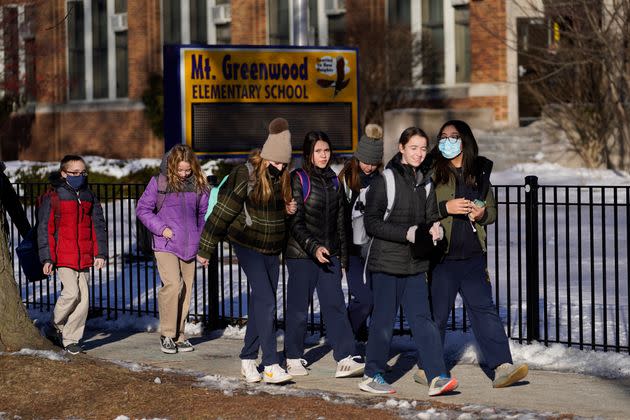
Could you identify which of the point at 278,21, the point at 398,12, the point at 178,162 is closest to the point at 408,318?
the point at 178,162

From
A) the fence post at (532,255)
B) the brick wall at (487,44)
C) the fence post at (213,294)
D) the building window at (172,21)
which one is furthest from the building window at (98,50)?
the fence post at (532,255)

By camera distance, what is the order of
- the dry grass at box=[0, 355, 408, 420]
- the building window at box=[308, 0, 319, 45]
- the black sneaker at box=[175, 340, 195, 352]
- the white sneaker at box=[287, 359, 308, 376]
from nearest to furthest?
the dry grass at box=[0, 355, 408, 420]
the white sneaker at box=[287, 359, 308, 376]
the black sneaker at box=[175, 340, 195, 352]
the building window at box=[308, 0, 319, 45]

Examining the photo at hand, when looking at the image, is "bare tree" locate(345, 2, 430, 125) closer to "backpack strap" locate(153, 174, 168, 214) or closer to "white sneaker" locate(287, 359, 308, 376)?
"backpack strap" locate(153, 174, 168, 214)

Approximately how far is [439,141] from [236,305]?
561 cm

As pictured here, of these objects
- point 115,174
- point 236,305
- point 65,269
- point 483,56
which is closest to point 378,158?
point 65,269

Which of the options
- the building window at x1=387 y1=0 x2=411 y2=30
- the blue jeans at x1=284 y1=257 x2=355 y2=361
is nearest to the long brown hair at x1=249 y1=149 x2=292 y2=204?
the blue jeans at x1=284 y1=257 x2=355 y2=361

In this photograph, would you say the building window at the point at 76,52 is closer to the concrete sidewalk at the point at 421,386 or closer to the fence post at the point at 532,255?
the concrete sidewalk at the point at 421,386

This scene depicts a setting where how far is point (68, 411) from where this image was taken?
8266 mm

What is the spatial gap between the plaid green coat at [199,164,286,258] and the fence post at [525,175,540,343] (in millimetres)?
2246

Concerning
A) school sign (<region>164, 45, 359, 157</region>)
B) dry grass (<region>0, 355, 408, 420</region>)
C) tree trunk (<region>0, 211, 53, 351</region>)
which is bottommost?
dry grass (<region>0, 355, 408, 420</region>)

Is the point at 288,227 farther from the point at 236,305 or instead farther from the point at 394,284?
the point at 236,305

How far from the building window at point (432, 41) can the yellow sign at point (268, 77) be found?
15786 mm

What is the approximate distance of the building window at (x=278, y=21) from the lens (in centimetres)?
3644

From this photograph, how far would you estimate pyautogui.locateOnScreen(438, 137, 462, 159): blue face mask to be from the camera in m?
8.59
